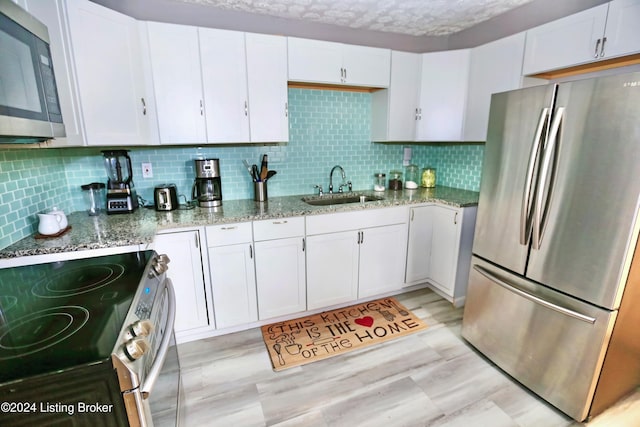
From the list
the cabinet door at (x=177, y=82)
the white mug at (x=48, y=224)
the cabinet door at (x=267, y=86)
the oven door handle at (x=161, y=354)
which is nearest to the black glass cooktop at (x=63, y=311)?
the oven door handle at (x=161, y=354)

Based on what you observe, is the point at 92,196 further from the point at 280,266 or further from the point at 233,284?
the point at 280,266

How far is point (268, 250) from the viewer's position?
2.28 meters

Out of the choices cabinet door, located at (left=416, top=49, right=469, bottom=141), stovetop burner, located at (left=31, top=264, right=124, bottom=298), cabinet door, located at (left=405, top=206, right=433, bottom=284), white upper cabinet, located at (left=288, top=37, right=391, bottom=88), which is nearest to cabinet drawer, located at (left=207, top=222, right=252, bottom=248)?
stovetop burner, located at (left=31, top=264, right=124, bottom=298)

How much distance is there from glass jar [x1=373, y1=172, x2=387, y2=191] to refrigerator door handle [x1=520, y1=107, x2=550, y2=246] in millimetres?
1576

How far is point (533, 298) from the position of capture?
170 cm

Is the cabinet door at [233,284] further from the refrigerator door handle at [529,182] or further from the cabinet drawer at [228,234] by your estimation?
the refrigerator door handle at [529,182]

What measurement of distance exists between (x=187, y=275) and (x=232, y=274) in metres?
0.31

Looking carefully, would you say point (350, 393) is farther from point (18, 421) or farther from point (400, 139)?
point (400, 139)

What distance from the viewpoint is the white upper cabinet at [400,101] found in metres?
2.76

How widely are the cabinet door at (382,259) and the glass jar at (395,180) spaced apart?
683mm

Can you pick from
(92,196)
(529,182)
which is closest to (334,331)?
(529,182)

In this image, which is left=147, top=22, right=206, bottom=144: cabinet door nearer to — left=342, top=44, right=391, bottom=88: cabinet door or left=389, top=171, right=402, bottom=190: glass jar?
left=342, top=44, right=391, bottom=88: cabinet door

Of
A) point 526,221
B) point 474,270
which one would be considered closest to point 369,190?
point 474,270

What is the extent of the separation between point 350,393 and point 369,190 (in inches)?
78.5
